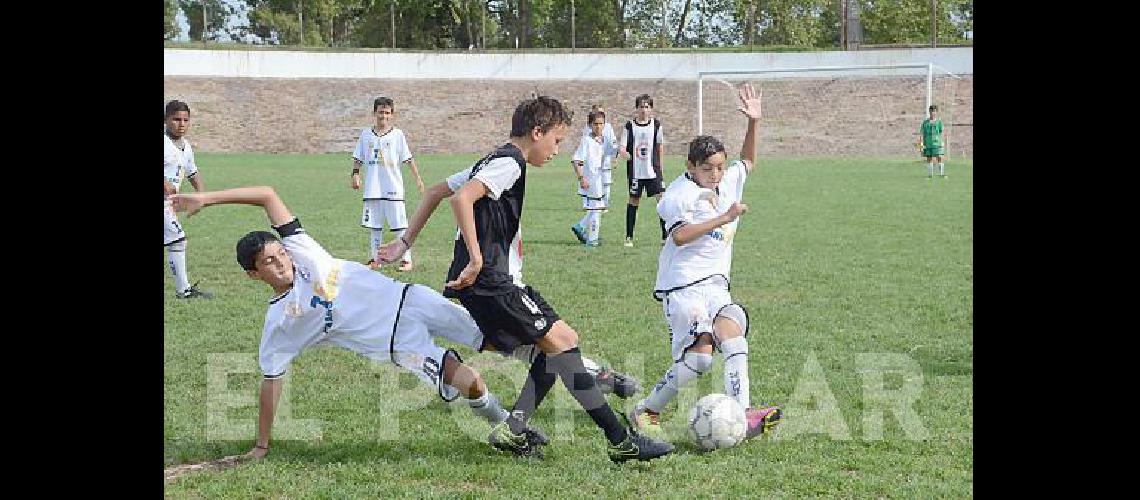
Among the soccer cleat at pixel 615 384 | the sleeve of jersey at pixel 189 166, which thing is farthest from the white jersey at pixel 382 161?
the soccer cleat at pixel 615 384

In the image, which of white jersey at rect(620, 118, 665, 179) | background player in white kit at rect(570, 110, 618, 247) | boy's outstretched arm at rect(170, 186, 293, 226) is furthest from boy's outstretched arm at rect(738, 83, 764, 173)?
white jersey at rect(620, 118, 665, 179)

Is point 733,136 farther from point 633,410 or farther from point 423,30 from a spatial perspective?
point 633,410

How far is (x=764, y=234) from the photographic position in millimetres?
14758

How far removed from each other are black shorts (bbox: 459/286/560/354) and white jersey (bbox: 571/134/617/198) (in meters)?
8.57

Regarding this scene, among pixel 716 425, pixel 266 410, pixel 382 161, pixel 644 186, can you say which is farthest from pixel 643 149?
pixel 266 410

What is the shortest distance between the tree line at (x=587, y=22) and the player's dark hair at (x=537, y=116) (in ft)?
183

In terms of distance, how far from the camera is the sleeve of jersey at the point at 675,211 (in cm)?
576

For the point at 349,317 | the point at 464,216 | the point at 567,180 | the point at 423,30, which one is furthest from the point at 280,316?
the point at 423,30

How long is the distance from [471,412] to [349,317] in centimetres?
102

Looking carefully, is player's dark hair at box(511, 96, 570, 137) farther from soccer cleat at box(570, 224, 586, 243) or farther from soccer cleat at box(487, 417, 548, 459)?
soccer cleat at box(570, 224, 586, 243)

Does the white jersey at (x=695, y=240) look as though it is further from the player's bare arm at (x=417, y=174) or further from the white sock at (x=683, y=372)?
the player's bare arm at (x=417, y=174)

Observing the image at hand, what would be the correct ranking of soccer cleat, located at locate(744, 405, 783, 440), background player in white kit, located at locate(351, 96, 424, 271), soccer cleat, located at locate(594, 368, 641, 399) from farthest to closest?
background player in white kit, located at locate(351, 96, 424, 271) → soccer cleat, located at locate(594, 368, 641, 399) → soccer cleat, located at locate(744, 405, 783, 440)

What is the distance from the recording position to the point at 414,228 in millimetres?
5492

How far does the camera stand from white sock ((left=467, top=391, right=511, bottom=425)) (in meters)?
5.45
